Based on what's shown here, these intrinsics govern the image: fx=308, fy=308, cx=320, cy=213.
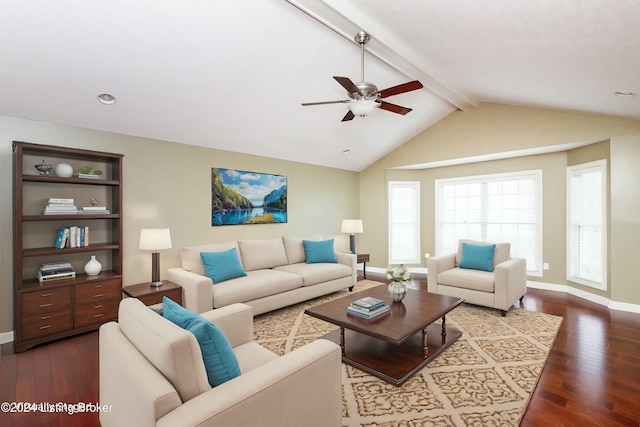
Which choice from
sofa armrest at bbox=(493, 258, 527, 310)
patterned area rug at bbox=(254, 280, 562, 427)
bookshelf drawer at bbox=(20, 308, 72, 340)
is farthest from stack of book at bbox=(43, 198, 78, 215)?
sofa armrest at bbox=(493, 258, 527, 310)

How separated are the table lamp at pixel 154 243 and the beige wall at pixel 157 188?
35 cm

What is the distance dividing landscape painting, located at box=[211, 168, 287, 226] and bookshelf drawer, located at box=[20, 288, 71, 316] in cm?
193

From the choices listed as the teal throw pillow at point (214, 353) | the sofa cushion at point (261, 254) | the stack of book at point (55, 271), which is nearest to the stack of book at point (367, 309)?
the teal throw pillow at point (214, 353)

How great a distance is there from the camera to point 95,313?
331 cm

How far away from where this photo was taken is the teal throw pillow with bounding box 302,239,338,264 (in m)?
5.05

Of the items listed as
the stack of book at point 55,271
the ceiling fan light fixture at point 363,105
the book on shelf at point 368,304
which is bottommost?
the book on shelf at point 368,304

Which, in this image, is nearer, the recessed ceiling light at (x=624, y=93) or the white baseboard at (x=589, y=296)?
the recessed ceiling light at (x=624, y=93)

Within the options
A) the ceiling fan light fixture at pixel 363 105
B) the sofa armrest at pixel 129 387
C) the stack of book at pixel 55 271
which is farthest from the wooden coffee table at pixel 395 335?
the stack of book at pixel 55 271

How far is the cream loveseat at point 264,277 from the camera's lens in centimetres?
347

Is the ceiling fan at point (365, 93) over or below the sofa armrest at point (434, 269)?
over

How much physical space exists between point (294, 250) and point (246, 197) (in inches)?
46.1

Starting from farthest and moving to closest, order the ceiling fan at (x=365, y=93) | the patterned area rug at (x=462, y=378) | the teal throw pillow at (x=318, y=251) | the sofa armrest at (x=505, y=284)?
the teal throw pillow at (x=318, y=251) < the sofa armrest at (x=505, y=284) < the ceiling fan at (x=365, y=93) < the patterned area rug at (x=462, y=378)

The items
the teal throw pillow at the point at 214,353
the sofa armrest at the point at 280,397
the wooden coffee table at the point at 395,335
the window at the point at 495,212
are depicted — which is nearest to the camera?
the sofa armrest at the point at 280,397

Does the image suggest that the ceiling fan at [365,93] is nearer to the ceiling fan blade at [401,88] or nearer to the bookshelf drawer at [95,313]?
the ceiling fan blade at [401,88]
